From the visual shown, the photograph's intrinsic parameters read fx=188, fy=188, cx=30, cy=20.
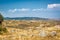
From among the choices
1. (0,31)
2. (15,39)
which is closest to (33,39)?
(15,39)

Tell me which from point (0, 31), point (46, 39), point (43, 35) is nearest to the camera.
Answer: point (46, 39)

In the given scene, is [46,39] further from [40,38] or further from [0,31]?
[0,31]

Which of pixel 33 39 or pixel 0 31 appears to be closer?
pixel 33 39

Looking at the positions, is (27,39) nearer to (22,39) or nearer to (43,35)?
(22,39)

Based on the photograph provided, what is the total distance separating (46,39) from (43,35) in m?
3.73

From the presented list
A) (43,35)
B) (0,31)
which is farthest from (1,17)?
(43,35)

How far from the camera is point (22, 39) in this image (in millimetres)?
31953

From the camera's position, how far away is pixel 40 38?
32.6 meters

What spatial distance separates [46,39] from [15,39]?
5.22m

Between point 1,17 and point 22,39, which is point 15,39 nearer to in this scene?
point 22,39

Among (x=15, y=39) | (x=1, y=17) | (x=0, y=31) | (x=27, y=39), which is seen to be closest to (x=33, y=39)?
(x=27, y=39)

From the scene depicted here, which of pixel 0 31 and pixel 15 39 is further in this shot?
pixel 0 31

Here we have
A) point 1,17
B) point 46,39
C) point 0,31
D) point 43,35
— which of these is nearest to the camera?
point 46,39

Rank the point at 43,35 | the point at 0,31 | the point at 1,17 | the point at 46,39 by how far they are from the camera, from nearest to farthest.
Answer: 1. the point at 46,39
2. the point at 43,35
3. the point at 0,31
4. the point at 1,17
